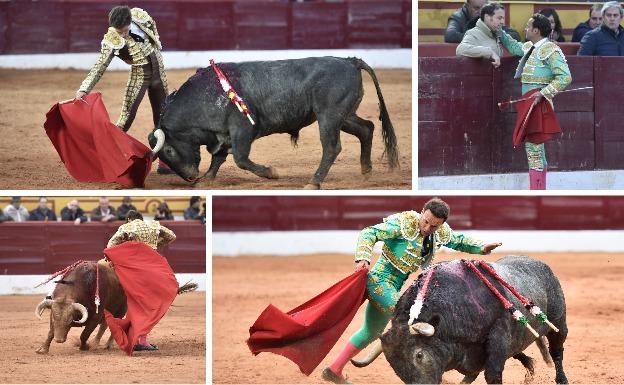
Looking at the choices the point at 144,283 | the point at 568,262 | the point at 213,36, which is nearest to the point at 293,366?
the point at 144,283

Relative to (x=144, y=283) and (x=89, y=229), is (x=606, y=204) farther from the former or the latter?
(x=144, y=283)

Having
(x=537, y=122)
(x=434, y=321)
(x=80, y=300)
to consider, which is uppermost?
(x=537, y=122)

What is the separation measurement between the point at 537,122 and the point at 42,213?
5860 mm

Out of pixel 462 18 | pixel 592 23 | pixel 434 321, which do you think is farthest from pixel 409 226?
pixel 592 23

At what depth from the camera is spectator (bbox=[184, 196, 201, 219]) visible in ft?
41.3

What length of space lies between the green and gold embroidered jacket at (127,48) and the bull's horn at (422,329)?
3.05 meters

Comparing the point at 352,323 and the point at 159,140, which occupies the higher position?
the point at 159,140

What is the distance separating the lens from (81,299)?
26.0 feet

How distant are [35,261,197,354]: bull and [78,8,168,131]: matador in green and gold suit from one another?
953 millimetres

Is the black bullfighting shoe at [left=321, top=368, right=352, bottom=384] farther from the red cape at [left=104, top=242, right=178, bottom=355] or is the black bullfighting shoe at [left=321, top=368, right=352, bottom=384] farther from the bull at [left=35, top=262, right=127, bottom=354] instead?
the bull at [left=35, top=262, right=127, bottom=354]

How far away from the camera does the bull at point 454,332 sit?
5617 mm

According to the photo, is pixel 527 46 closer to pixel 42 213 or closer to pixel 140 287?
pixel 140 287

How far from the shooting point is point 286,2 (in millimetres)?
14156

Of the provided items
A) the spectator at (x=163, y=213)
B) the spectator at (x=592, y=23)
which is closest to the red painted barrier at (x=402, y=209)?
the spectator at (x=163, y=213)
